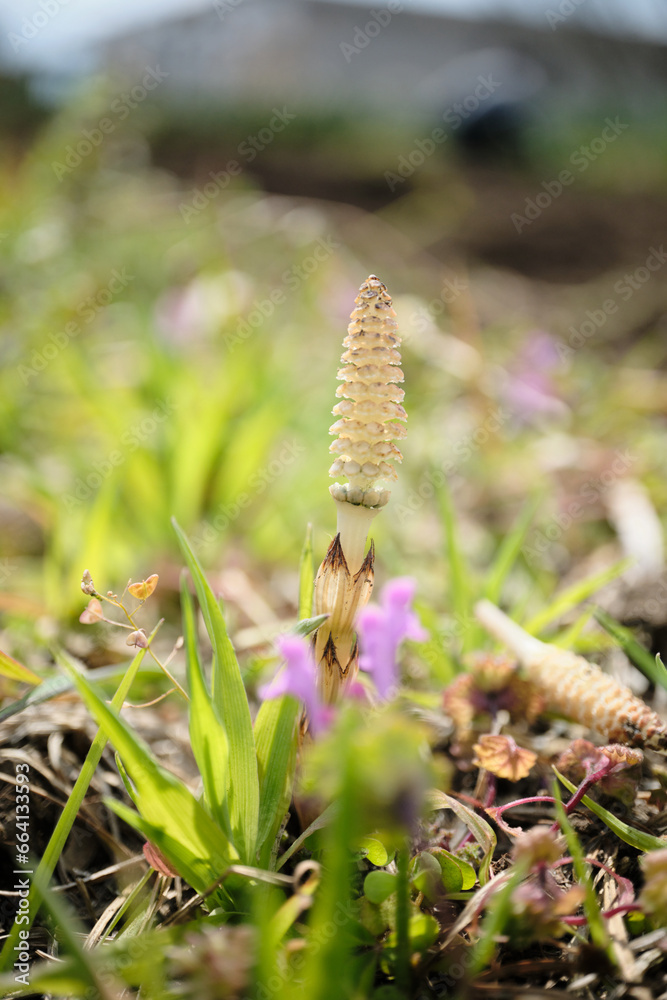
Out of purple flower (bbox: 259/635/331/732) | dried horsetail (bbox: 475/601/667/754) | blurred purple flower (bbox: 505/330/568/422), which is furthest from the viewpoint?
blurred purple flower (bbox: 505/330/568/422)

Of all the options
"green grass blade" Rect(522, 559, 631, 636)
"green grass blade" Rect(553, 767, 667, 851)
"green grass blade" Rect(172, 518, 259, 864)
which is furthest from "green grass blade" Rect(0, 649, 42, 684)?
"green grass blade" Rect(522, 559, 631, 636)

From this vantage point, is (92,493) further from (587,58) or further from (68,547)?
(587,58)

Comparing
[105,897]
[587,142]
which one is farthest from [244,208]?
[587,142]

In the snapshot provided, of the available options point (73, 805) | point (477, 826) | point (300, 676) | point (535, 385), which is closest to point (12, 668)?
point (73, 805)

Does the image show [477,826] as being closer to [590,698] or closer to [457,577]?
[590,698]

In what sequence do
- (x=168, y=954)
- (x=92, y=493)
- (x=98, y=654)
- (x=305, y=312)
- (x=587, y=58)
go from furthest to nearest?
1. (x=587, y=58)
2. (x=305, y=312)
3. (x=92, y=493)
4. (x=98, y=654)
5. (x=168, y=954)

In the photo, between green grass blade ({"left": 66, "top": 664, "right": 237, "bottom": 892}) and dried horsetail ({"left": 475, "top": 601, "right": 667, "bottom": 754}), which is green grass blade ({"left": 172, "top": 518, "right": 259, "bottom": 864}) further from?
dried horsetail ({"left": 475, "top": 601, "right": 667, "bottom": 754})
